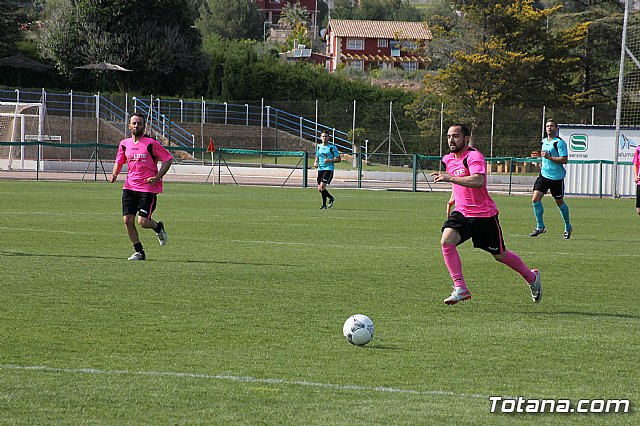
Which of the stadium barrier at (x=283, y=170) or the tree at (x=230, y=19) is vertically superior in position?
the tree at (x=230, y=19)

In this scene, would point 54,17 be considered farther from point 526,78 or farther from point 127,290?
point 127,290

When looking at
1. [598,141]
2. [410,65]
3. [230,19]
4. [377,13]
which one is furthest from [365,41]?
[598,141]

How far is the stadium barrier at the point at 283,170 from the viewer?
36250 mm

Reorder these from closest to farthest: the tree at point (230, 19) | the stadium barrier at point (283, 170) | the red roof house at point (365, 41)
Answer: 1. the stadium barrier at point (283, 170)
2. the tree at point (230, 19)
3. the red roof house at point (365, 41)

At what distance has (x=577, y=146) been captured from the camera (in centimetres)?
3688

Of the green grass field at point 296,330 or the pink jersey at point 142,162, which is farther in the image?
the pink jersey at point 142,162

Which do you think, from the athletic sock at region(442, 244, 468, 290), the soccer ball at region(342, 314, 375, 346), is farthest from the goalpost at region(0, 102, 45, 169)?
the soccer ball at region(342, 314, 375, 346)

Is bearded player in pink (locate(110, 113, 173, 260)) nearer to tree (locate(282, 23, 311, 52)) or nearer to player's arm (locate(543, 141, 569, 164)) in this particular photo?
player's arm (locate(543, 141, 569, 164))

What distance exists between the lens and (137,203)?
13594mm

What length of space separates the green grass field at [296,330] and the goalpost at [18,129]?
974 inches

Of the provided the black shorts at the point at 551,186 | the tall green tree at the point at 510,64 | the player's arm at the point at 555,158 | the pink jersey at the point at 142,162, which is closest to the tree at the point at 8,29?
the tall green tree at the point at 510,64

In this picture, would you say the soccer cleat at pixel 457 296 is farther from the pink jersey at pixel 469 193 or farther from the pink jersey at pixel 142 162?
the pink jersey at pixel 142 162

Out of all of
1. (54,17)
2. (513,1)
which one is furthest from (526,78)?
(54,17)

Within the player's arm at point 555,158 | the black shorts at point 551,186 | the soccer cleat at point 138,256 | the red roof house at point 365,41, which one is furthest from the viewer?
the red roof house at point 365,41
